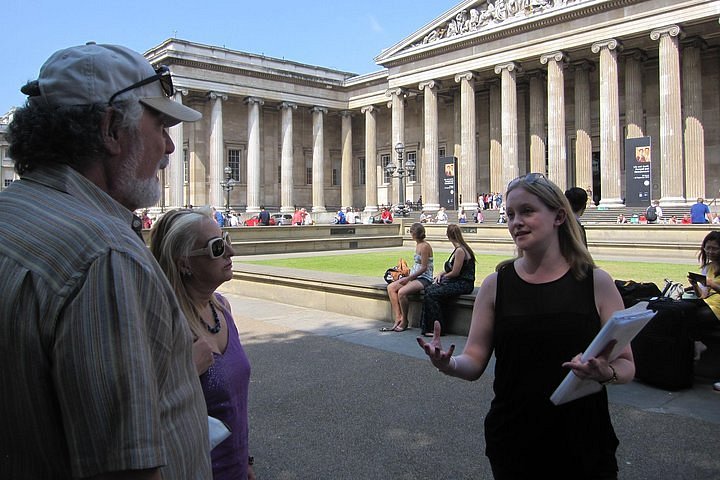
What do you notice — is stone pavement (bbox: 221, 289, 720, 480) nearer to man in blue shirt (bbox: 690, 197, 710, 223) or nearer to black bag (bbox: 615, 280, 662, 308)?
black bag (bbox: 615, 280, 662, 308)

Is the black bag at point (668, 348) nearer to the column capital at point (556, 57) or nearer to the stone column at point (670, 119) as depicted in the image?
the stone column at point (670, 119)

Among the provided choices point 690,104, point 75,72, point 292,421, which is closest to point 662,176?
point 690,104

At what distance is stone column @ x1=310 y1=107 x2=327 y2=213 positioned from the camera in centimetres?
5234

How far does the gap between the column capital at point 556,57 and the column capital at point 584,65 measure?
2.32 m

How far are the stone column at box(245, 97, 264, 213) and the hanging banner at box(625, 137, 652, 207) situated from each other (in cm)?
2944

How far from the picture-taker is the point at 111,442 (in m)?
1.22

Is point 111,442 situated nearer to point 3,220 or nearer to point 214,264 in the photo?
point 3,220

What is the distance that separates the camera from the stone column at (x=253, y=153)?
1919 inches

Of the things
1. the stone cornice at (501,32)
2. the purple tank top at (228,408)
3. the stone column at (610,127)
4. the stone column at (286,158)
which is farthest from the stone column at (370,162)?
the purple tank top at (228,408)

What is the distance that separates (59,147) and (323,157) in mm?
53349

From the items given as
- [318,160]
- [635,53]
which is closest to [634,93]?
[635,53]

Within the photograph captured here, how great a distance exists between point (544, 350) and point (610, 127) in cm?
3586

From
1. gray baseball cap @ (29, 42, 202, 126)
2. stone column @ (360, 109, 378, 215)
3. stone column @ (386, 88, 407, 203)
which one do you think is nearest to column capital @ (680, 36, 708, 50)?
stone column @ (386, 88, 407, 203)

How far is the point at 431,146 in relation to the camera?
4438cm
